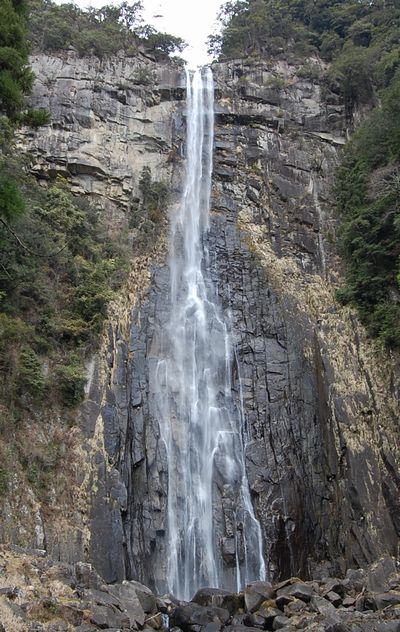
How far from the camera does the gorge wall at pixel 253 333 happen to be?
16.6 m

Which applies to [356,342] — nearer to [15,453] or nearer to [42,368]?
[42,368]

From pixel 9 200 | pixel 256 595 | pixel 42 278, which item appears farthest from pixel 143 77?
pixel 256 595

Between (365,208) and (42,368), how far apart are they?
43.5 feet

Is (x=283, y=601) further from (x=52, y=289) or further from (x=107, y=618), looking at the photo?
(x=52, y=289)

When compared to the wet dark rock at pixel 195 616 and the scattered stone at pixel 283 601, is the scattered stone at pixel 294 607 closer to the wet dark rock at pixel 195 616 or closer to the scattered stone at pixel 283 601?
the scattered stone at pixel 283 601

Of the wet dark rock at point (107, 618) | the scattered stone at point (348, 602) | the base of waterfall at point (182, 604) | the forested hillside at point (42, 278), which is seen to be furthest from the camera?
the scattered stone at point (348, 602)

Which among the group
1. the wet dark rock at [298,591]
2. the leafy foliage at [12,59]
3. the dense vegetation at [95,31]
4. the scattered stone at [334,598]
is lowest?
the scattered stone at [334,598]

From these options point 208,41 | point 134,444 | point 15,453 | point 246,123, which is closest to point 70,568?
point 15,453

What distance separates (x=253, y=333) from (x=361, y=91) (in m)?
16.0

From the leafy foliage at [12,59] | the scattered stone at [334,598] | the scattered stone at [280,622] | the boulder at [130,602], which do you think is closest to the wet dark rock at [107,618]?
the boulder at [130,602]

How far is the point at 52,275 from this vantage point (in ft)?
64.5

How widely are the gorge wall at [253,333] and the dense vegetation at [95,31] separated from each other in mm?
1007

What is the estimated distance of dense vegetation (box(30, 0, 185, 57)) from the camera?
1152 inches

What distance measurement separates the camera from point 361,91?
3011 cm
